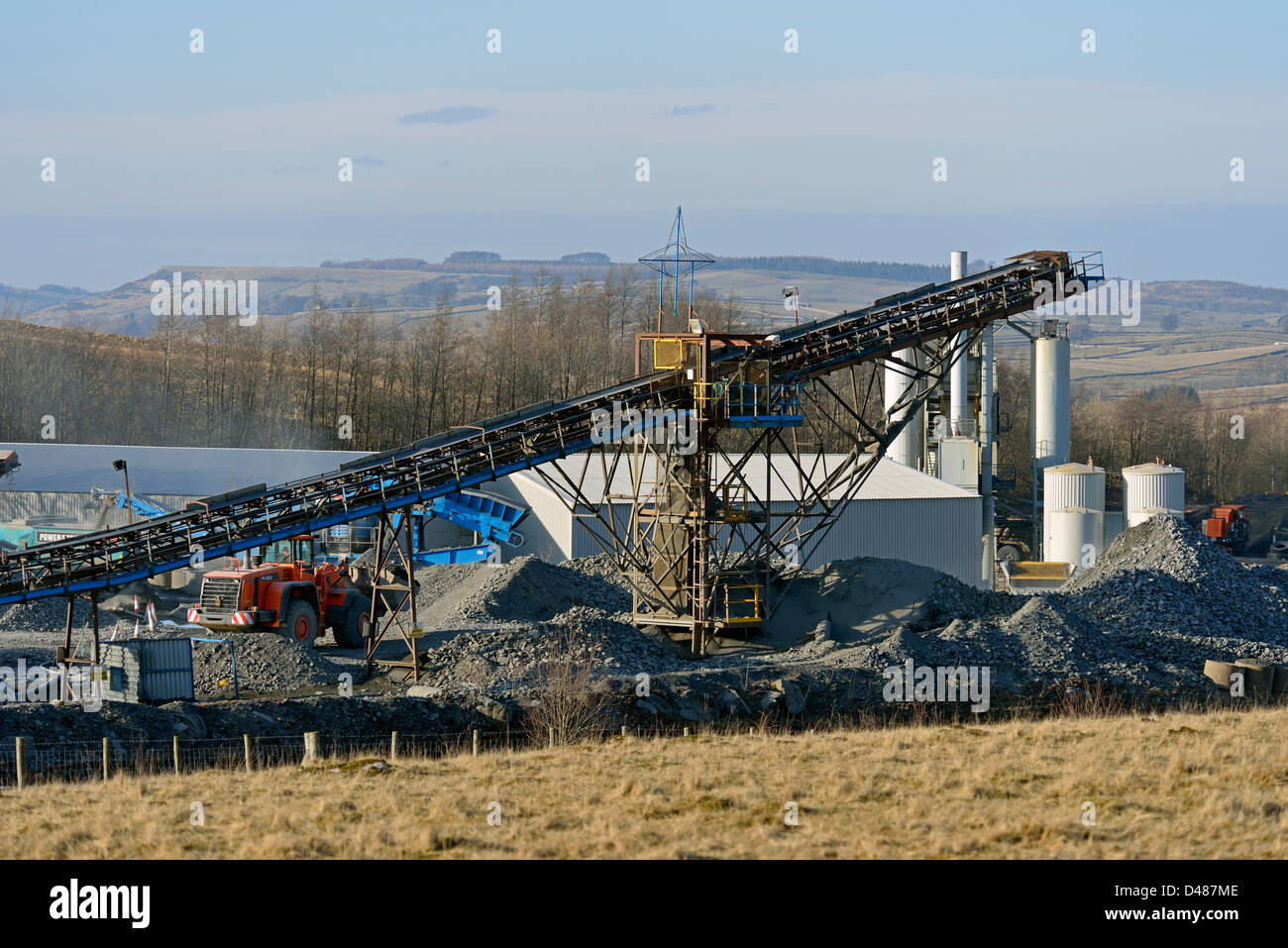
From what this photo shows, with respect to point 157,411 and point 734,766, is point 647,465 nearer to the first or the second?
point 734,766

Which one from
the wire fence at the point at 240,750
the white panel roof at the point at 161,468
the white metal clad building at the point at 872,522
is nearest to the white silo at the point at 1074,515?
the white metal clad building at the point at 872,522

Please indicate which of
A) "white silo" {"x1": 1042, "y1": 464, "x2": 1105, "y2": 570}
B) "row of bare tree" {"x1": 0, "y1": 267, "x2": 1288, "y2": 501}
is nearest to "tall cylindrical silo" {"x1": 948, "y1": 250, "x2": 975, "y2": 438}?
"white silo" {"x1": 1042, "y1": 464, "x2": 1105, "y2": 570}

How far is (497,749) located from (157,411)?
6815 cm

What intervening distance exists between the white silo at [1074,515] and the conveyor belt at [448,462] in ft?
60.0

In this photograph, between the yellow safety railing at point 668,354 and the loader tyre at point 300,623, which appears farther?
the yellow safety railing at point 668,354

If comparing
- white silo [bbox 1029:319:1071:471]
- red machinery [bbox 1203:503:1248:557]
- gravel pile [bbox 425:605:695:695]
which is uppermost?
white silo [bbox 1029:319:1071:471]

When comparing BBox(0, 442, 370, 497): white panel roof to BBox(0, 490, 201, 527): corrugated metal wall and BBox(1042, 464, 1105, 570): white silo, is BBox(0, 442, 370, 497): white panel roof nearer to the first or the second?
BBox(0, 490, 201, 527): corrugated metal wall

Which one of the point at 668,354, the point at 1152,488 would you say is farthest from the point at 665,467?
the point at 1152,488

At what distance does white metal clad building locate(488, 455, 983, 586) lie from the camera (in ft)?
131

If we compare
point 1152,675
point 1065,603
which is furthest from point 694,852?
point 1065,603

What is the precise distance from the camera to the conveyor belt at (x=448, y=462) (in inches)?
1038

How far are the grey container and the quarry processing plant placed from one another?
1162 mm

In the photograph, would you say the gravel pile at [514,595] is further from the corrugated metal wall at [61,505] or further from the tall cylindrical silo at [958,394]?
the tall cylindrical silo at [958,394]

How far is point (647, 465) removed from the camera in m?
43.8
